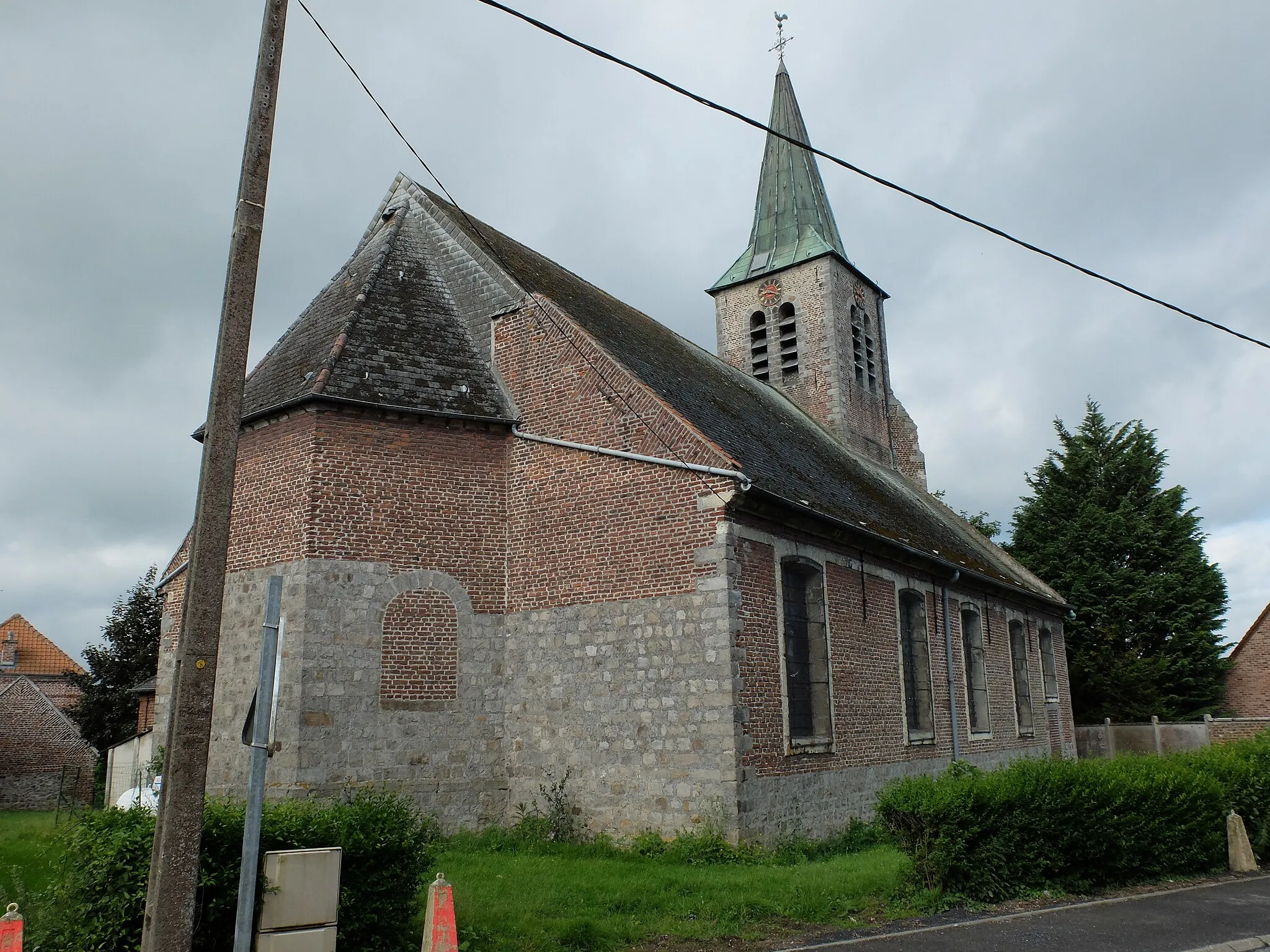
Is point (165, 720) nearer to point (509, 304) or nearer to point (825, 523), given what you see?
point (509, 304)

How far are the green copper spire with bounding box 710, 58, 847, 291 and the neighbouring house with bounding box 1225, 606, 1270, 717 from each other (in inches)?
681

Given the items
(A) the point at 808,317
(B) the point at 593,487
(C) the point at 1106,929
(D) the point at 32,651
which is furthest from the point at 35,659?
(C) the point at 1106,929

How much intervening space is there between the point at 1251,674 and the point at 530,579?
85.7 ft

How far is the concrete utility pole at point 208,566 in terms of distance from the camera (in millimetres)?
5531

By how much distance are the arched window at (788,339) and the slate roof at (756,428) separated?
2.01 metres

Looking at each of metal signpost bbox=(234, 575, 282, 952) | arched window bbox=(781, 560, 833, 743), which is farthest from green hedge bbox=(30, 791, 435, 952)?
arched window bbox=(781, 560, 833, 743)

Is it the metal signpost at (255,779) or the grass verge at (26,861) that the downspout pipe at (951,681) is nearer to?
the grass verge at (26,861)

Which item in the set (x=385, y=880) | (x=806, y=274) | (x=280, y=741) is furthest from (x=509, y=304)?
(x=806, y=274)

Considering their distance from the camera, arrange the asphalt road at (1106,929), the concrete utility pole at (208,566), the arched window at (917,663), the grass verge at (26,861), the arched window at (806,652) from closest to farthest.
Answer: the concrete utility pole at (208,566)
the grass verge at (26,861)
the asphalt road at (1106,929)
the arched window at (806,652)
the arched window at (917,663)

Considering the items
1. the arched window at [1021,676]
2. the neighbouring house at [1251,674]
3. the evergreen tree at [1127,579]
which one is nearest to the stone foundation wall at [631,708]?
Answer: the arched window at [1021,676]

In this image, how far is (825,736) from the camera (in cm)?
1351

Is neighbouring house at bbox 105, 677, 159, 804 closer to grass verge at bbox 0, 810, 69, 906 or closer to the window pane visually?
grass verge at bbox 0, 810, 69, 906

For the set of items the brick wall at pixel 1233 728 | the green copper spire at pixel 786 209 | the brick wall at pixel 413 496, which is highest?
the green copper spire at pixel 786 209

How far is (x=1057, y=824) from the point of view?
9.59 meters
